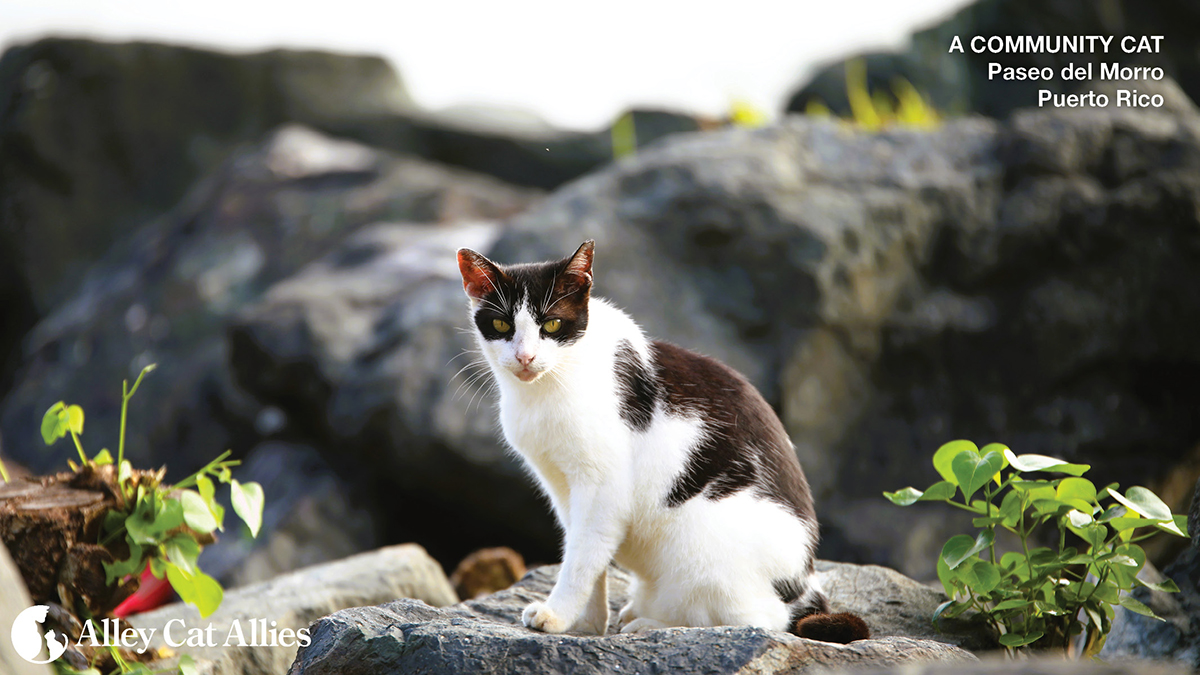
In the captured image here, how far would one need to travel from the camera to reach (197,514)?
2627mm

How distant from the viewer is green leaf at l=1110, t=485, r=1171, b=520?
2351 mm

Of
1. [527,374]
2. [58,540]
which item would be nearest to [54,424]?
[58,540]

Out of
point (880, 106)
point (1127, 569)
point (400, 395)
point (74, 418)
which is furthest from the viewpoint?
point (880, 106)

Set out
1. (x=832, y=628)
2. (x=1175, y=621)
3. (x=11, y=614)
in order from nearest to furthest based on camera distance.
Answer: (x=11, y=614) → (x=832, y=628) → (x=1175, y=621)

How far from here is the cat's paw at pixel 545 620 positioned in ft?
7.84

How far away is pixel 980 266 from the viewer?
18.5 feet

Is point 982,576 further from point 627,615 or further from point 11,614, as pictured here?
point 11,614

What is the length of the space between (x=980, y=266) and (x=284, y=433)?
16.6ft

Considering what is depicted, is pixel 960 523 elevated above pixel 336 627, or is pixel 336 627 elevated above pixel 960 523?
pixel 336 627

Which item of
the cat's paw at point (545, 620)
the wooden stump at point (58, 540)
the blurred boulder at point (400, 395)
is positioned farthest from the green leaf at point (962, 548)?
the blurred boulder at point (400, 395)

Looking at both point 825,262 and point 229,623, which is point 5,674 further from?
point 825,262

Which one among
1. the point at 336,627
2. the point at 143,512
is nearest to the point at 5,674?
the point at 336,627

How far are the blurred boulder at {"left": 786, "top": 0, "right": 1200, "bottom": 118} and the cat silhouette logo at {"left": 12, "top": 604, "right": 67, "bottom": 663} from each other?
25.1 feet

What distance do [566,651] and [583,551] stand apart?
365 millimetres
